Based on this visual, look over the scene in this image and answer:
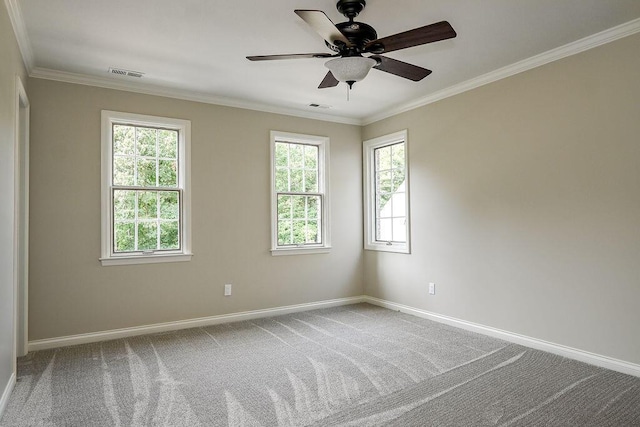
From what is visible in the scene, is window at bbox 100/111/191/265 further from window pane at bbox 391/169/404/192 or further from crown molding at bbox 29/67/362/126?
window pane at bbox 391/169/404/192

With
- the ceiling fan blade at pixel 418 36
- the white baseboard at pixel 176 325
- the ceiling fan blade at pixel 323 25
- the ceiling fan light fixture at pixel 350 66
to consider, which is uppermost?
the ceiling fan blade at pixel 323 25

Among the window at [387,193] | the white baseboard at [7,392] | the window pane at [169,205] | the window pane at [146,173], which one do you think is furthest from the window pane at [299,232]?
the white baseboard at [7,392]

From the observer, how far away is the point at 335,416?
7.94ft

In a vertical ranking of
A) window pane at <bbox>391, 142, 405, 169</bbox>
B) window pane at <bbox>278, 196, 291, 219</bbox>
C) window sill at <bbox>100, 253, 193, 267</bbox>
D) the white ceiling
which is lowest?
window sill at <bbox>100, 253, 193, 267</bbox>

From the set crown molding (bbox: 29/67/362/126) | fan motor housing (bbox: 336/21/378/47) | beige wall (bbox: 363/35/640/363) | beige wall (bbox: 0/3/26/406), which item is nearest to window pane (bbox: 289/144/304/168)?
crown molding (bbox: 29/67/362/126)

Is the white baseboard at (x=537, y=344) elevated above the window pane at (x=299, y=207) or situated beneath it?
situated beneath

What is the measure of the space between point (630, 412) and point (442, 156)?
2.81 metres

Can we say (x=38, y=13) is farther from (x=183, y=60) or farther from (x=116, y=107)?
(x=116, y=107)

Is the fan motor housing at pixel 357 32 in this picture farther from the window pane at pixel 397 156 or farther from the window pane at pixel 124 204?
the window pane at pixel 124 204

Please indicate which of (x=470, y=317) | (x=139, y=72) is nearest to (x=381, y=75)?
(x=139, y=72)

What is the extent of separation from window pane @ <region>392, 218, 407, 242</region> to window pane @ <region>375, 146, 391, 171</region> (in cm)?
Result: 74

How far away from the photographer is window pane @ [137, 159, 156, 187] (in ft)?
14.0

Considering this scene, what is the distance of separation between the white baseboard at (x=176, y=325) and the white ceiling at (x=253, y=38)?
2.44m

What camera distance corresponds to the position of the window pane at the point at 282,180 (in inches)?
201
